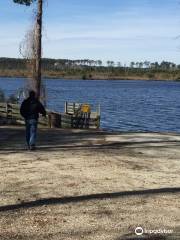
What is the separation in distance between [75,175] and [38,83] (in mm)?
17314

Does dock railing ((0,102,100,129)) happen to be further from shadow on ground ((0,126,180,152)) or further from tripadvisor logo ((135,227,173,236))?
tripadvisor logo ((135,227,173,236))

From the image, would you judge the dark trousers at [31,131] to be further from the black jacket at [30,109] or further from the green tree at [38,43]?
the green tree at [38,43]

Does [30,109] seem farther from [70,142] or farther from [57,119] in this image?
[57,119]

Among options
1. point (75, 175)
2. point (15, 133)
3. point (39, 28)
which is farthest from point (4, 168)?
point (39, 28)

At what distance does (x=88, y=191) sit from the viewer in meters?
10.4

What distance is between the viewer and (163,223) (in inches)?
332

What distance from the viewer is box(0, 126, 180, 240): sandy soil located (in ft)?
26.6

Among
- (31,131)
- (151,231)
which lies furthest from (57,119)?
(151,231)

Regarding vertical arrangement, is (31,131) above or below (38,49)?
below

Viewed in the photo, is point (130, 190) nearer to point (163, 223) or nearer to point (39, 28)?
point (163, 223)

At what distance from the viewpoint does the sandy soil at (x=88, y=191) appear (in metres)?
8.12

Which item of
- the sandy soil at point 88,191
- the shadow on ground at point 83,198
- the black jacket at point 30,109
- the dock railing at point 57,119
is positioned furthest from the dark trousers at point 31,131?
the dock railing at point 57,119

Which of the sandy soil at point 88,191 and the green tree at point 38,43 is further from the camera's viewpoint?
the green tree at point 38,43

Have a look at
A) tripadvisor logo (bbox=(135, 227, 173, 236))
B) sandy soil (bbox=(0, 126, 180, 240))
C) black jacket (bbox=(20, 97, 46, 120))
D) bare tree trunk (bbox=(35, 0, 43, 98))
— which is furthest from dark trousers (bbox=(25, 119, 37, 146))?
bare tree trunk (bbox=(35, 0, 43, 98))
